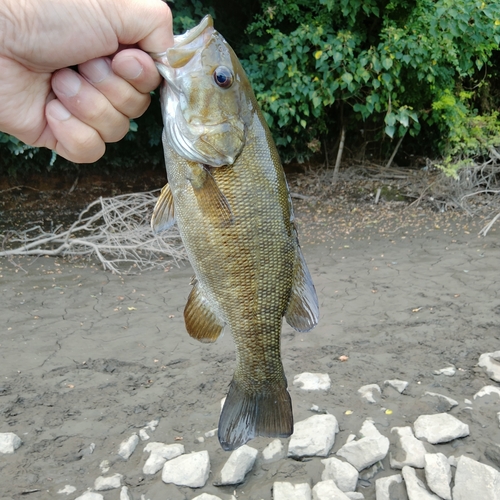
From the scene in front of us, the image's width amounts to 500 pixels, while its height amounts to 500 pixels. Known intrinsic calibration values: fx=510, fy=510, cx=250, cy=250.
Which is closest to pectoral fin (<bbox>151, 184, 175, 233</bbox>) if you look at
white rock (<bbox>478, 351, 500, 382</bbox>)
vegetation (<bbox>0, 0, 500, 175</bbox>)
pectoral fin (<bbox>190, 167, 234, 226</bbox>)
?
pectoral fin (<bbox>190, 167, 234, 226</bbox>)

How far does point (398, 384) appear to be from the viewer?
3.90 m

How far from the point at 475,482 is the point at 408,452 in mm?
412

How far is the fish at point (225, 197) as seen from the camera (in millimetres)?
1655

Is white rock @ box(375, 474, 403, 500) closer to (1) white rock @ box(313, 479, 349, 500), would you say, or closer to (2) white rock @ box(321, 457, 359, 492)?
(2) white rock @ box(321, 457, 359, 492)

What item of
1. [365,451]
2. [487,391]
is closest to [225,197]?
[365,451]

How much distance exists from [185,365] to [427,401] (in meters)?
1.93

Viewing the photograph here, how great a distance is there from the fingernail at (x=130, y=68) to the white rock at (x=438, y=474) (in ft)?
9.08

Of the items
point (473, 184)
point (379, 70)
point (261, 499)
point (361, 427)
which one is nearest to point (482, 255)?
point (473, 184)

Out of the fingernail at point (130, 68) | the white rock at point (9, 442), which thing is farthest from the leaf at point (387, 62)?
the white rock at point (9, 442)

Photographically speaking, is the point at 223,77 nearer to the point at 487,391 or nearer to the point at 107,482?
the point at 107,482

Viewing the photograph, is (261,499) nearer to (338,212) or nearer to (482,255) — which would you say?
(482,255)

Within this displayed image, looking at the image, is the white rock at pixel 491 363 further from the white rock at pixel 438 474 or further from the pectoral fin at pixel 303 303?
the pectoral fin at pixel 303 303

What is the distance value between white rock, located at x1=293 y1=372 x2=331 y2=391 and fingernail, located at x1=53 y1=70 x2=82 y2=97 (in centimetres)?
281

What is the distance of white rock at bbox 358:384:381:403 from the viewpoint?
3783 millimetres
